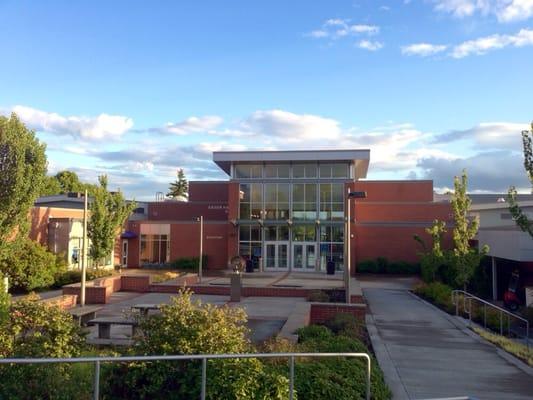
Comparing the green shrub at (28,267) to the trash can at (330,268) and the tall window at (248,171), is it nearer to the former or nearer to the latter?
the tall window at (248,171)

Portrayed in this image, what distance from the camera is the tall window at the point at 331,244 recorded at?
40.6 metres

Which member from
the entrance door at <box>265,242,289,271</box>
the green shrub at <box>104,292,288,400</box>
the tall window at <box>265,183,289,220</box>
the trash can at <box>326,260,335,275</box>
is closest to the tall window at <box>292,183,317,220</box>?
the tall window at <box>265,183,289,220</box>

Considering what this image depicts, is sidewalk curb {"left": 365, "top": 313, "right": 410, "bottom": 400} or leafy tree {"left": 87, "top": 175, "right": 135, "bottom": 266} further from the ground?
leafy tree {"left": 87, "top": 175, "right": 135, "bottom": 266}

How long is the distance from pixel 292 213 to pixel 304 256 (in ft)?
11.6

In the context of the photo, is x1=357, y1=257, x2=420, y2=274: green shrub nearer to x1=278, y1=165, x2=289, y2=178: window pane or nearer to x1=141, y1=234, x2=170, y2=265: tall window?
x1=278, y1=165, x2=289, y2=178: window pane

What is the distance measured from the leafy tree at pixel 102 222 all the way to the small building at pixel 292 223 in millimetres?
13740

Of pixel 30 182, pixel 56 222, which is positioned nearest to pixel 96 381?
pixel 30 182

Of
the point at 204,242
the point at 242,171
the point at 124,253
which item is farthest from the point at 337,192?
the point at 124,253

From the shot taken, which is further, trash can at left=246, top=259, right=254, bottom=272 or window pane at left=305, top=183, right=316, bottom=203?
window pane at left=305, top=183, right=316, bottom=203

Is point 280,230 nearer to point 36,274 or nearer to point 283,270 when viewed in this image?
point 283,270

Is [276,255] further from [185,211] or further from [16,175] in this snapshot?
[16,175]

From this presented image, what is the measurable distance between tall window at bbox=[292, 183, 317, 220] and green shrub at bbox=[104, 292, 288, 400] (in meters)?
34.2

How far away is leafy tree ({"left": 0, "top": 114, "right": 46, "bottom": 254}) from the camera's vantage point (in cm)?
2055

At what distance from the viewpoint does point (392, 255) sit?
140 feet
